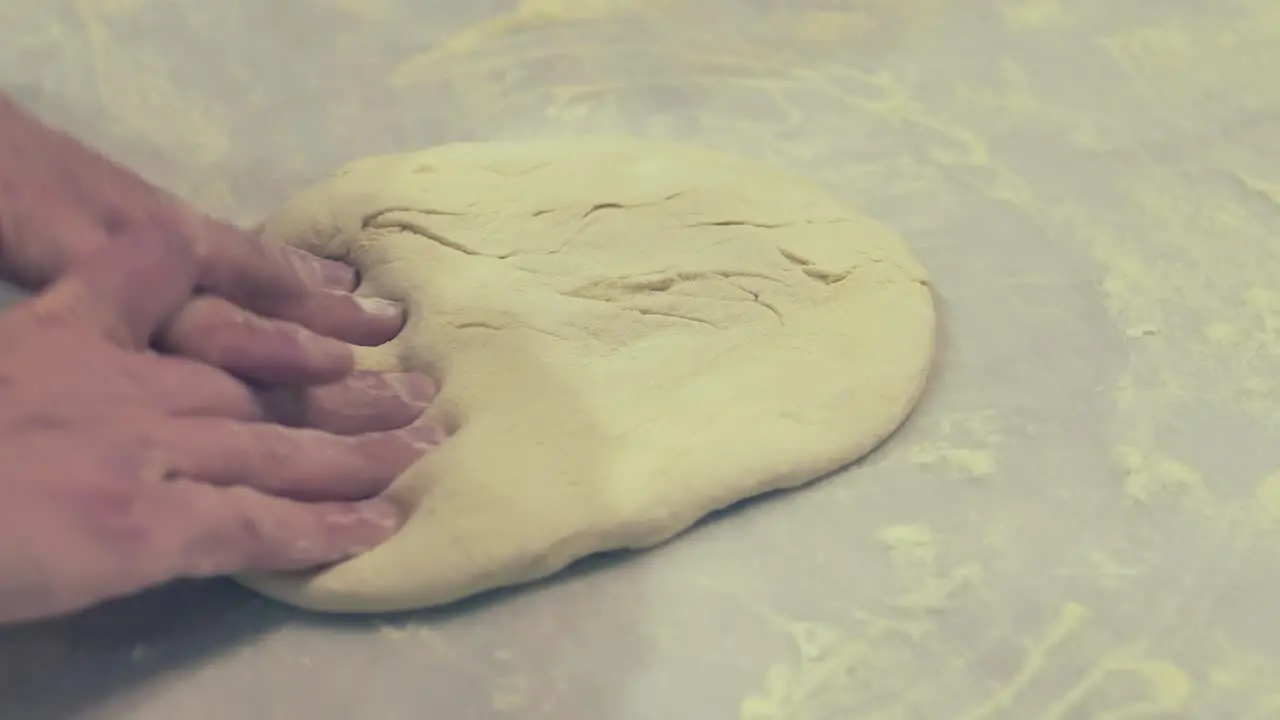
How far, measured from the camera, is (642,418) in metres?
1.08

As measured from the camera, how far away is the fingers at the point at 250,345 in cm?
96

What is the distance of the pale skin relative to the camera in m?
0.80

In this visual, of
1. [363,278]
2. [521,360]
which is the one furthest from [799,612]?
[363,278]

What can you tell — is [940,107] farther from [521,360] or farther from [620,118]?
[521,360]

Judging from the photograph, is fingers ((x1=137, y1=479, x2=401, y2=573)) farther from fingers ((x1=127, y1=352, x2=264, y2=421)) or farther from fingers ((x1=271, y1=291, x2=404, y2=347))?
fingers ((x1=271, y1=291, x2=404, y2=347))

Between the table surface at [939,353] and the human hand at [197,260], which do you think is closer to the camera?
the human hand at [197,260]

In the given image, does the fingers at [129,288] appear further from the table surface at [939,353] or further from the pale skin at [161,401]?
the table surface at [939,353]

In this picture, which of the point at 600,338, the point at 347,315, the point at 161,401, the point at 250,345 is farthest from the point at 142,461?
the point at 600,338

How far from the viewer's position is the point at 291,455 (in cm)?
97

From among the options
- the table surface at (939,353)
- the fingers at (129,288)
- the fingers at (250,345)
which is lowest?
the table surface at (939,353)

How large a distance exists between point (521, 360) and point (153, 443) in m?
0.36

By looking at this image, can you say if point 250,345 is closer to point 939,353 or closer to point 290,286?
point 290,286

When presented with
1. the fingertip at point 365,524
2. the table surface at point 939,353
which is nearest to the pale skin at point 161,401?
the fingertip at point 365,524

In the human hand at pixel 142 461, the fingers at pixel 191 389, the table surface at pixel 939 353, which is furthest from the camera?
the table surface at pixel 939 353
